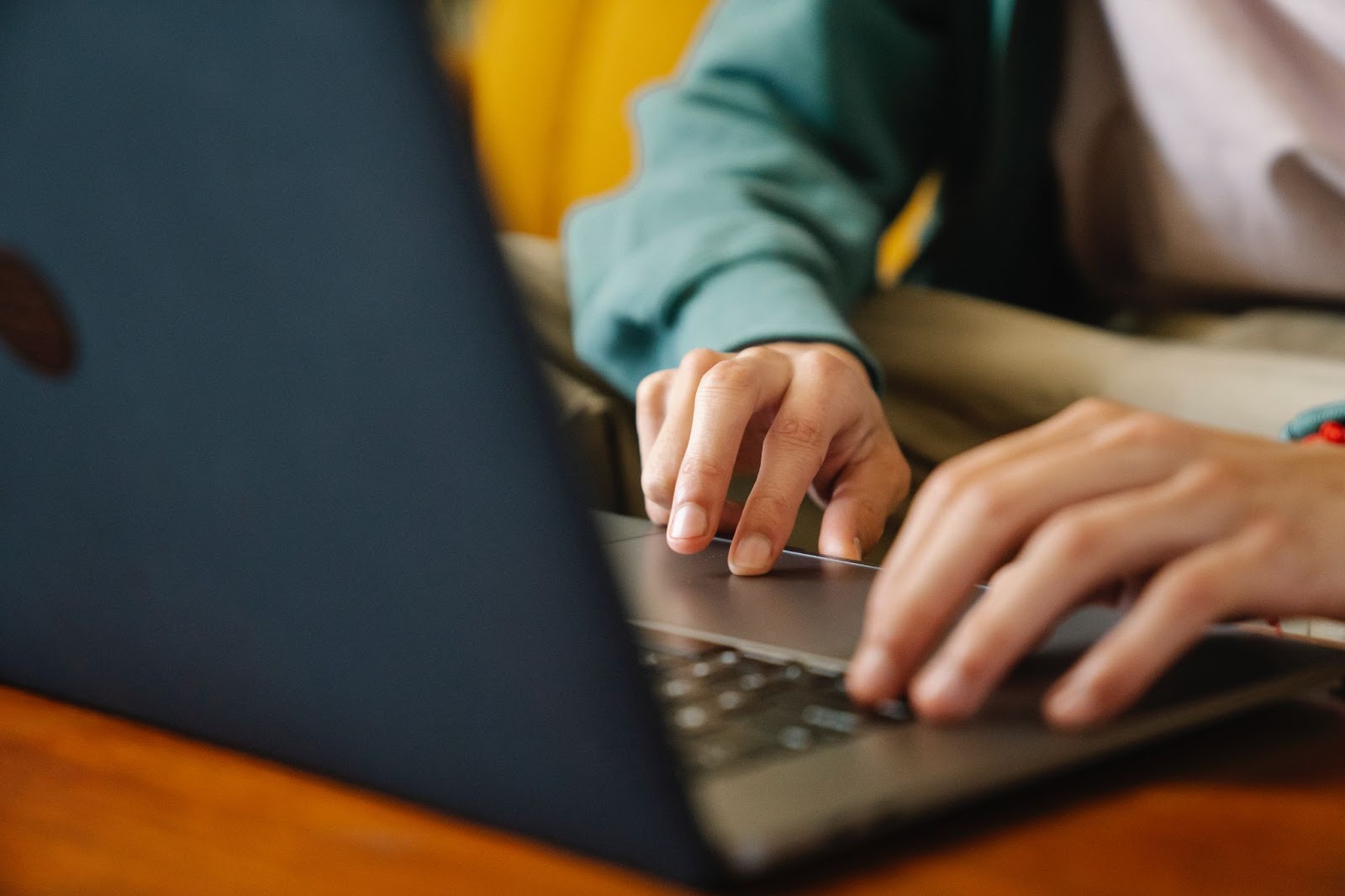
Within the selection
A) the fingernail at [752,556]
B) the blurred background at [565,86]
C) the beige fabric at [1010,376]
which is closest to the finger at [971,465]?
the fingernail at [752,556]

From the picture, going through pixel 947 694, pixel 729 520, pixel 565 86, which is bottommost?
pixel 565 86

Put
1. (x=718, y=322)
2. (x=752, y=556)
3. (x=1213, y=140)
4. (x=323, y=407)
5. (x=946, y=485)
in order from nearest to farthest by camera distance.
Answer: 1. (x=323, y=407)
2. (x=946, y=485)
3. (x=752, y=556)
4. (x=718, y=322)
5. (x=1213, y=140)

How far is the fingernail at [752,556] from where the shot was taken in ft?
1.35

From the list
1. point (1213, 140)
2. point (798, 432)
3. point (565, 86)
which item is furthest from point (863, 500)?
point (565, 86)

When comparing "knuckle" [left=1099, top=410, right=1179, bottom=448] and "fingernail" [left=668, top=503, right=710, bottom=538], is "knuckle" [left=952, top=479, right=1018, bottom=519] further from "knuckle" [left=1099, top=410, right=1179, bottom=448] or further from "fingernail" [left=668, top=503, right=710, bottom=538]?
"fingernail" [left=668, top=503, right=710, bottom=538]

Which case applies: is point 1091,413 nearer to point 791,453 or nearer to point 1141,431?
point 1141,431

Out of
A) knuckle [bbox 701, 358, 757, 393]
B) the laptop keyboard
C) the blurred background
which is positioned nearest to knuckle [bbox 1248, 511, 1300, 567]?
the laptop keyboard

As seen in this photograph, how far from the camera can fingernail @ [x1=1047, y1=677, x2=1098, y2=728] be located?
0.26m

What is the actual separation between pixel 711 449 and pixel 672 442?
0.04 m

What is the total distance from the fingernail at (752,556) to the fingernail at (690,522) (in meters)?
0.02

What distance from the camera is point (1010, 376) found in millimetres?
663

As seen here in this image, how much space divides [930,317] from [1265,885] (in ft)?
1.80

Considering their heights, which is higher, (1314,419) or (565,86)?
(1314,419)

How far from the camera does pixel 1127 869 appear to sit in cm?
22
